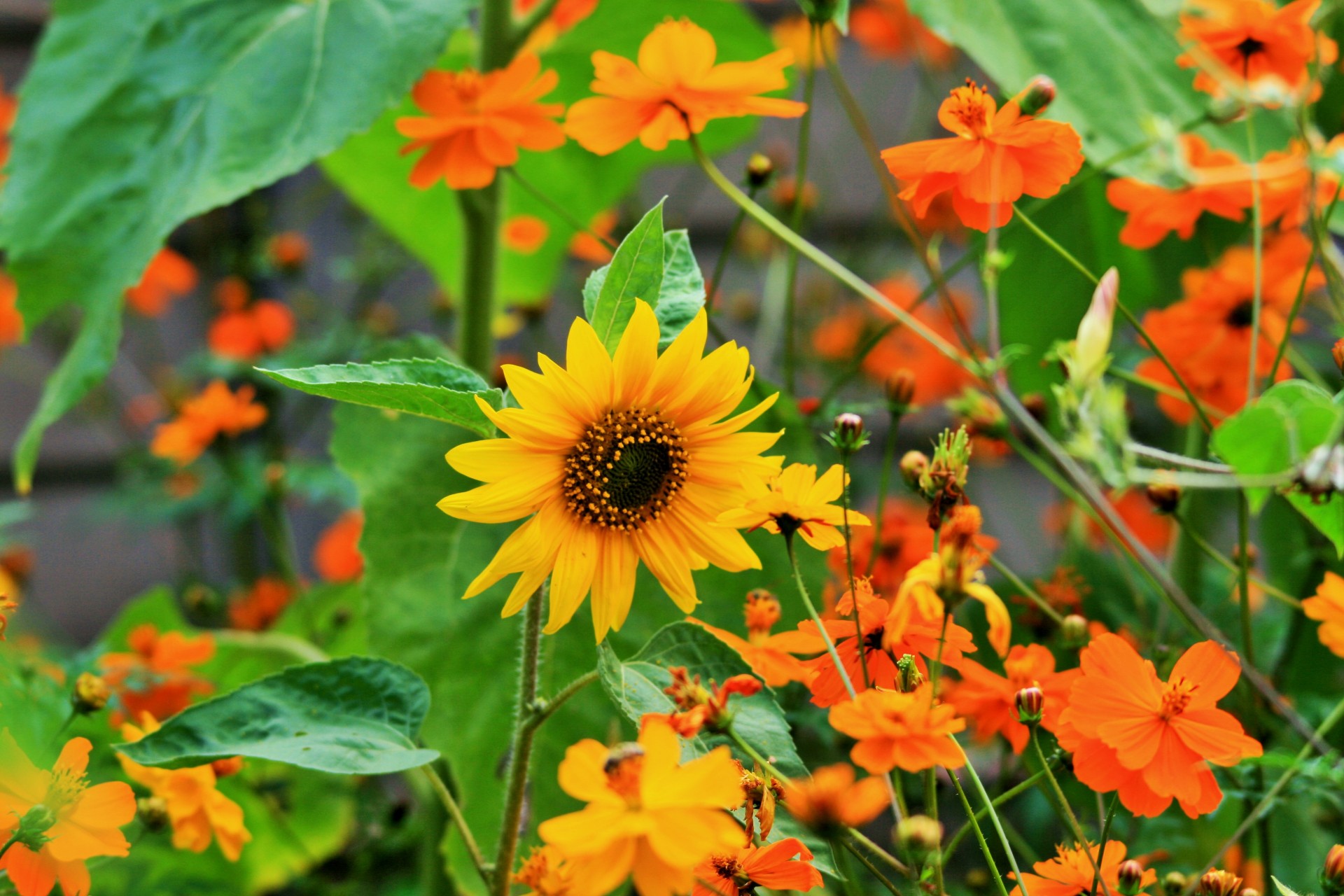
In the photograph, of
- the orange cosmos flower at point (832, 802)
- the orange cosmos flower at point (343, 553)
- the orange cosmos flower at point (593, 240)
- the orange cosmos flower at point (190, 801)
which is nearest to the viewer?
the orange cosmos flower at point (832, 802)

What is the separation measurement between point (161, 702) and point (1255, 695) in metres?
0.42

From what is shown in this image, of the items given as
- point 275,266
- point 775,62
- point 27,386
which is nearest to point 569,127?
point 775,62

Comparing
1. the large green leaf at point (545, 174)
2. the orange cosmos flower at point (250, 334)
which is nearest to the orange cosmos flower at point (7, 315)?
the orange cosmos flower at point (250, 334)

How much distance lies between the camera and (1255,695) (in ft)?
1.18

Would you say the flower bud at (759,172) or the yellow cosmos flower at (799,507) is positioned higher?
the flower bud at (759,172)

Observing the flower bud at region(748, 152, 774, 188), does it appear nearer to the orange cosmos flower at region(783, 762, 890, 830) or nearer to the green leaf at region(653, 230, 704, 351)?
the green leaf at region(653, 230, 704, 351)

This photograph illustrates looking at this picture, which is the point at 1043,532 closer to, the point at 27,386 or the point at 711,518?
the point at 711,518

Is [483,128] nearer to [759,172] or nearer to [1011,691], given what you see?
[759,172]

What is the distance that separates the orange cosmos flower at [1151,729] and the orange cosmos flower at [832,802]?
0.07 meters

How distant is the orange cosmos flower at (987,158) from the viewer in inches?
10.0

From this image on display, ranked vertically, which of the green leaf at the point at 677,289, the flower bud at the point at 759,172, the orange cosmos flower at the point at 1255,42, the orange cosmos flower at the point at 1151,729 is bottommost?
the orange cosmos flower at the point at 1151,729

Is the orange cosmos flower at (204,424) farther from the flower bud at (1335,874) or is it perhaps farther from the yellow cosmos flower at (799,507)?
the flower bud at (1335,874)

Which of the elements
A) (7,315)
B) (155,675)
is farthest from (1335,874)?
(7,315)

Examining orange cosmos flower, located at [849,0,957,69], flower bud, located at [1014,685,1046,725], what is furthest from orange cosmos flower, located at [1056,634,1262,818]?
orange cosmos flower, located at [849,0,957,69]
